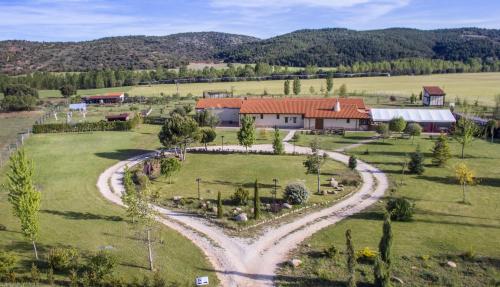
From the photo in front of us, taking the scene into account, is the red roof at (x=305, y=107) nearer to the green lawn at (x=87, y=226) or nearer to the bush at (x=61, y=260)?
the green lawn at (x=87, y=226)

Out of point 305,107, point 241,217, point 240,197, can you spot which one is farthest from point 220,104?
point 241,217

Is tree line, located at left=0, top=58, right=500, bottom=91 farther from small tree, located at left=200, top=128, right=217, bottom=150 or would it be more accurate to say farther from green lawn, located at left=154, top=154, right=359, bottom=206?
green lawn, located at left=154, top=154, right=359, bottom=206

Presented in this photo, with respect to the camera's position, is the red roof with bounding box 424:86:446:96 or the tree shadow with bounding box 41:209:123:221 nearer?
the tree shadow with bounding box 41:209:123:221

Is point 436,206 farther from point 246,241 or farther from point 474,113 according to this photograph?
point 474,113

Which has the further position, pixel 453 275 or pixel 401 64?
pixel 401 64

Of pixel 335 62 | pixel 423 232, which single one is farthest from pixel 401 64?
pixel 423 232

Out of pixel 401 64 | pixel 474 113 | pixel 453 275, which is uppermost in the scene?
pixel 401 64

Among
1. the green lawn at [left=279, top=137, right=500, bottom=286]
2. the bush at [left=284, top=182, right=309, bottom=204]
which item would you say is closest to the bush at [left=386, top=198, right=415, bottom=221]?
the green lawn at [left=279, top=137, right=500, bottom=286]
